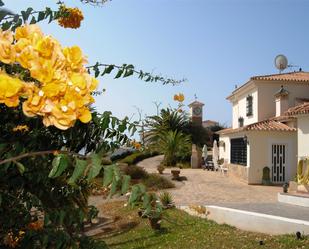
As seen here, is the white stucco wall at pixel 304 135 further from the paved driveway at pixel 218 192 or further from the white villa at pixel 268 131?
the white villa at pixel 268 131

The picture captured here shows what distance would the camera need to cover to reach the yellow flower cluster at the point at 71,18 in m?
2.64

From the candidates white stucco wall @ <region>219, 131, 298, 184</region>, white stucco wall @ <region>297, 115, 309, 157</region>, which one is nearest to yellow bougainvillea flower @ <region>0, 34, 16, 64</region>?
white stucco wall @ <region>297, 115, 309, 157</region>

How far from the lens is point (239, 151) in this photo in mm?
22781

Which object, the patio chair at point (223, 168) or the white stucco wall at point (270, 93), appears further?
the patio chair at point (223, 168)

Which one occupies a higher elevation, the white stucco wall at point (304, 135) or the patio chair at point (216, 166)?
the white stucco wall at point (304, 135)

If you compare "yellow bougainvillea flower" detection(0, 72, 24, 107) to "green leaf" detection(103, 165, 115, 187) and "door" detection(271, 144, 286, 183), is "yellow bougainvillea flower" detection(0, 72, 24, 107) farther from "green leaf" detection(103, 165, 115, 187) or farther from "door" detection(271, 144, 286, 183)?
"door" detection(271, 144, 286, 183)

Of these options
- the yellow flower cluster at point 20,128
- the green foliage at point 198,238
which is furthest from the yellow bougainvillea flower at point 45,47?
the green foliage at point 198,238

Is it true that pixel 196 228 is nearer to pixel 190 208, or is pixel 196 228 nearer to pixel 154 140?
pixel 190 208

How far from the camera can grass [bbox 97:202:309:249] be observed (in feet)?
26.6

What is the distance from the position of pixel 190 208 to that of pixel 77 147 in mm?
10632

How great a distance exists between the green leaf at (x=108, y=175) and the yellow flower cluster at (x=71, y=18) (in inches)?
72.3

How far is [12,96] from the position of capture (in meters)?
0.93

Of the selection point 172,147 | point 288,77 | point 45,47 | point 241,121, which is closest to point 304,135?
point 288,77

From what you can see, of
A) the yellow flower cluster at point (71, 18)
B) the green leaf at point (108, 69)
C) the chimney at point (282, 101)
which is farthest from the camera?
the chimney at point (282, 101)
